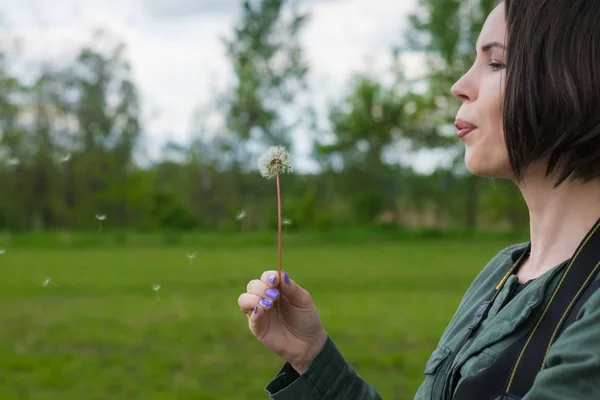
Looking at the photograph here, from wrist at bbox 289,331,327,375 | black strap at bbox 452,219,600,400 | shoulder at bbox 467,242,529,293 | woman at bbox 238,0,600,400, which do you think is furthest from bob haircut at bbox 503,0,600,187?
wrist at bbox 289,331,327,375

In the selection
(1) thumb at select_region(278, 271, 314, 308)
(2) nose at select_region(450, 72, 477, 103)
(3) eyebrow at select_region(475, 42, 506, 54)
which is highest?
(3) eyebrow at select_region(475, 42, 506, 54)

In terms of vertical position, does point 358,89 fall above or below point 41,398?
above

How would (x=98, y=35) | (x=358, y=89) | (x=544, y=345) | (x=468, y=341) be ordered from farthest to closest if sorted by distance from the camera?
1. (x=358, y=89)
2. (x=98, y=35)
3. (x=468, y=341)
4. (x=544, y=345)

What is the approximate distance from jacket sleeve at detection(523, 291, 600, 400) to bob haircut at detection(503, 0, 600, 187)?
302mm

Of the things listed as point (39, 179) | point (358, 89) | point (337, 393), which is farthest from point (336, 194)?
point (337, 393)

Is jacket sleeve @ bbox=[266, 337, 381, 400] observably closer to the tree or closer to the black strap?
the black strap

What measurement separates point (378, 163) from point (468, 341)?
1149 inches

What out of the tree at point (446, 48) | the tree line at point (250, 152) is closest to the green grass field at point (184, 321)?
the tree line at point (250, 152)

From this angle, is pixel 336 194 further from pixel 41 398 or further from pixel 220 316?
pixel 41 398

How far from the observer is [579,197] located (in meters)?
1.32

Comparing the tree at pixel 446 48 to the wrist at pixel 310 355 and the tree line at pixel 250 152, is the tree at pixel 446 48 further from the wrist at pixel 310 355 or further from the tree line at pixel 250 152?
the wrist at pixel 310 355

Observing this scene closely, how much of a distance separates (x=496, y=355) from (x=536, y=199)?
302 mm

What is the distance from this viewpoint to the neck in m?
1.32

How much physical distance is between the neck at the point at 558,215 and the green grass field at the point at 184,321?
5279 millimetres
